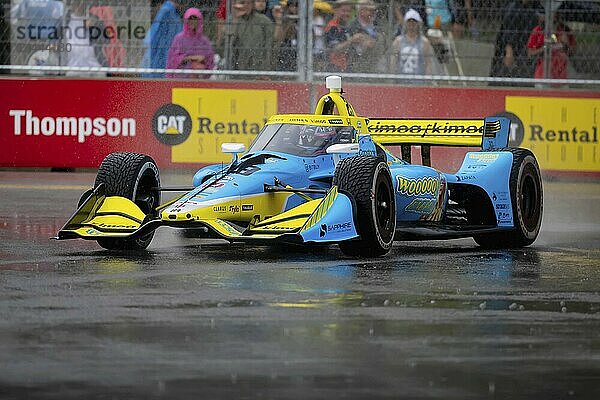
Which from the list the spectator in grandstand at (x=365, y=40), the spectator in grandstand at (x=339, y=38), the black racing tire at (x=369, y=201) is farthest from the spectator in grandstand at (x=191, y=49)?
the black racing tire at (x=369, y=201)

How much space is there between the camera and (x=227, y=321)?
26.7 feet

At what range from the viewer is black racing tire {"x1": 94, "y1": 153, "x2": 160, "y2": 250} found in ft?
39.2

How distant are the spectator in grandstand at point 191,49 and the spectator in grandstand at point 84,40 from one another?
0.93 metres

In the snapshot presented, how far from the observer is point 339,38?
20703 millimetres

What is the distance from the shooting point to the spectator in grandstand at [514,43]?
67.9 feet

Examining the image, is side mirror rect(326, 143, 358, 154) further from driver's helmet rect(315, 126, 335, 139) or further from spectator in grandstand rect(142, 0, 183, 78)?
spectator in grandstand rect(142, 0, 183, 78)

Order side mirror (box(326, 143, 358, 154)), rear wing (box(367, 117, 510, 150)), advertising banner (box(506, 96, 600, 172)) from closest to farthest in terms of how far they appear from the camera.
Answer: side mirror (box(326, 143, 358, 154)) < rear wing (box(367, 117, 510, 150)) < advertising banner (box(506, 96, 600, 172))

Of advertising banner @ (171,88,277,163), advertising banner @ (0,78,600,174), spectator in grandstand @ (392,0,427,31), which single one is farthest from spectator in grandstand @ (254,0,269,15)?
spectator in grandstand @ (392,0,427,31)

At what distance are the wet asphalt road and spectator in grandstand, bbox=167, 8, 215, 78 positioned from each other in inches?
306

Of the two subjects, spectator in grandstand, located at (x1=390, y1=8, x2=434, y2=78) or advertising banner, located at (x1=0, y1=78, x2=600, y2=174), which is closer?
advertising banner, located at (x1=0, y1=78, x2=600, y2=174)

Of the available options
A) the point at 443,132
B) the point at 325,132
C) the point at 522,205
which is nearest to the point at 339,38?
the point at 443,132

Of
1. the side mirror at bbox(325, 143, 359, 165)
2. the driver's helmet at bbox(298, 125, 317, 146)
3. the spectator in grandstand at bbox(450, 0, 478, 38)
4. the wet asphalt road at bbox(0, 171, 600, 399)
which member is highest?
the spectator in grandstand at bbox(450, 0, 478, 38)

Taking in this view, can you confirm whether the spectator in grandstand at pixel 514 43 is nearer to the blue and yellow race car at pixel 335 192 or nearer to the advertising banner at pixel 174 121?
the advertising banner at pixel 174 121

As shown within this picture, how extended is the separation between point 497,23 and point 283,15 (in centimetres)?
290
